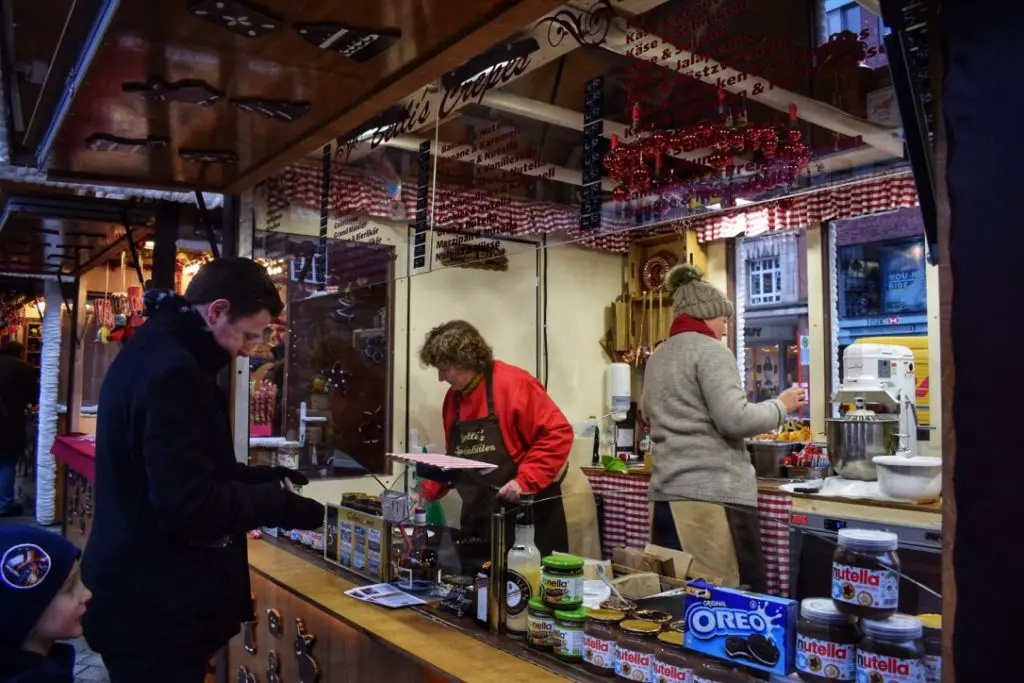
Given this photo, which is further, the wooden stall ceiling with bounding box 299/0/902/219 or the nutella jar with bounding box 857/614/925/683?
the wooden stall ceiling with bounding box 299/0/902/219

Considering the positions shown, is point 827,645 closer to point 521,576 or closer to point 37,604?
point 521,576

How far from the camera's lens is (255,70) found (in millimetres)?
2361

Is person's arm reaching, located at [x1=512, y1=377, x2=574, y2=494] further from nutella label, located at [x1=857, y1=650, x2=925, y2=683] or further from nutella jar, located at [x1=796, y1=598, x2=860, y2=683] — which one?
nutella label, located at [x1=857, y1=650, x2=925, y2=683]

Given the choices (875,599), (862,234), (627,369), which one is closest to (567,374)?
(627,369)

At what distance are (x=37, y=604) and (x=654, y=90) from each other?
5.90 feet

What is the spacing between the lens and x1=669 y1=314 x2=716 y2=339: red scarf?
11.2ft

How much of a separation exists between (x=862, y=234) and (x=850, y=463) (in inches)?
115

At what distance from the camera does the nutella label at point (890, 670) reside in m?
1.29

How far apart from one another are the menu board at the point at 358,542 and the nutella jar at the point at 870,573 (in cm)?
158

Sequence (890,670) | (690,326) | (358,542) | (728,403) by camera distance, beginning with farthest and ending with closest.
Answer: (690,326), (728,403), (358,542), (890,670)

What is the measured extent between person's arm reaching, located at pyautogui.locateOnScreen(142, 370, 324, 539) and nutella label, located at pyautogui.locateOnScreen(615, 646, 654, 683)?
98 centimetres

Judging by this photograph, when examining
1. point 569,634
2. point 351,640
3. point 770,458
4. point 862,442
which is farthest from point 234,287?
point 770,458

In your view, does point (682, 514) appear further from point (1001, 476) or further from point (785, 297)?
point (785, 297)

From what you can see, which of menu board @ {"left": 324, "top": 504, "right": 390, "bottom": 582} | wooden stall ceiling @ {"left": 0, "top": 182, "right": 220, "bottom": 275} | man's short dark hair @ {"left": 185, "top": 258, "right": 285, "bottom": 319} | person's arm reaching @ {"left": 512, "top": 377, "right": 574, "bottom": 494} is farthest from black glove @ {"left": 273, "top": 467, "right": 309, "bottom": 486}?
wooden stall ceiling @ {"left": 0, "top": 182, "right": 220, "bottom": 275}
